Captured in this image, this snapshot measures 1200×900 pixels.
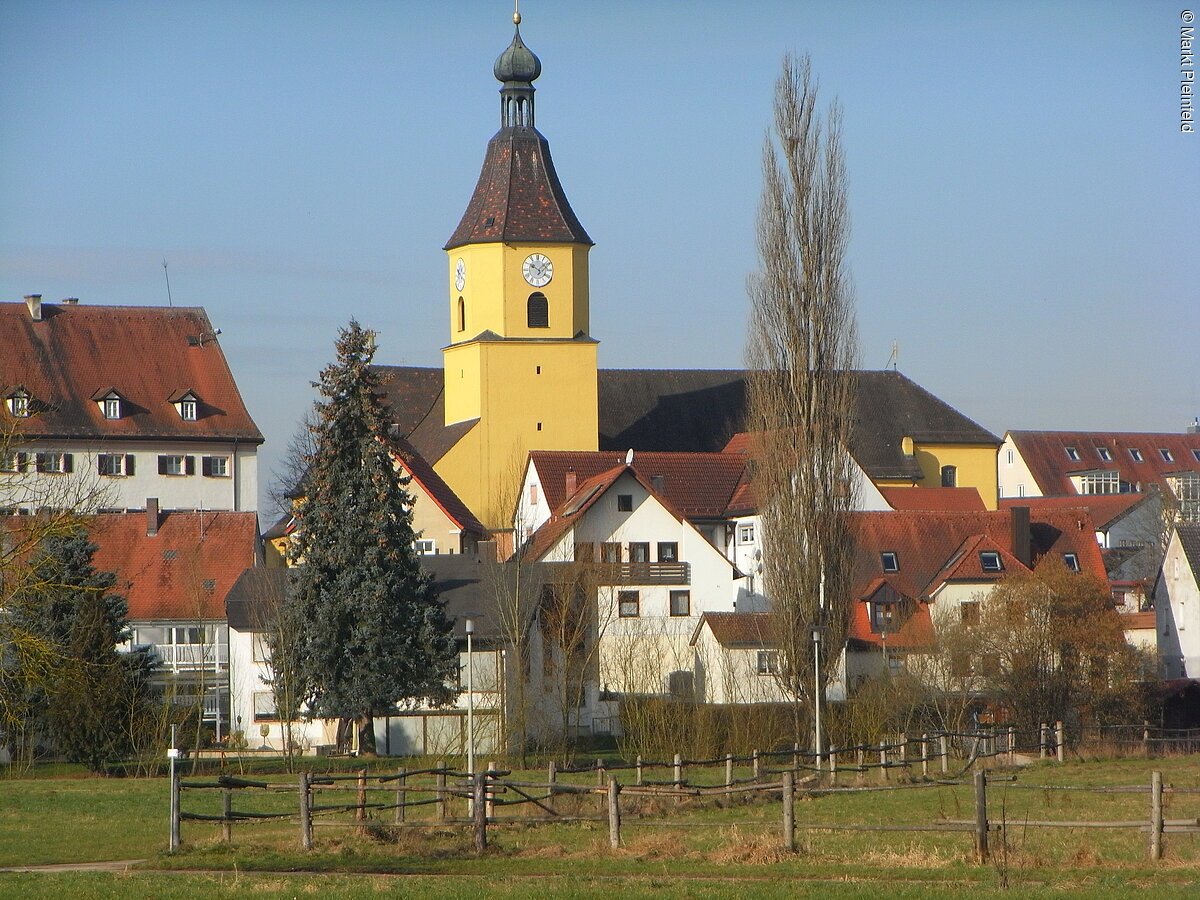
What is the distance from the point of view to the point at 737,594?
59.1 meters

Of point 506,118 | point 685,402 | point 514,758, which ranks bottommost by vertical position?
point 514,758

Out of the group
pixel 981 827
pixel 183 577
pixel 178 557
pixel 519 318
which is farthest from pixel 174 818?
pixel 519 318

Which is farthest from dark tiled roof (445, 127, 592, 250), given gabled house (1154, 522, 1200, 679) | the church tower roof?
gabled house (1154, 522, 1200, 679)

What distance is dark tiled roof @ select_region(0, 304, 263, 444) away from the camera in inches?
2948

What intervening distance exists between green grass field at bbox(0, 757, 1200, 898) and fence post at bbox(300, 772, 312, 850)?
20 cm

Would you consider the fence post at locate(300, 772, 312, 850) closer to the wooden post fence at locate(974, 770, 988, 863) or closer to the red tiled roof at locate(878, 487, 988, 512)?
the wooden post fence at locate(974, 770, 988, 863)

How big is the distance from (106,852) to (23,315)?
5587 centimetres

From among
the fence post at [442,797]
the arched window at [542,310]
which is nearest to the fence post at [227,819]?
the fence post at [442,797]

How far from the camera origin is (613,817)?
2300 cm

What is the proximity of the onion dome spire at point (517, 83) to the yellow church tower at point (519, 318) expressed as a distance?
4 centimetres

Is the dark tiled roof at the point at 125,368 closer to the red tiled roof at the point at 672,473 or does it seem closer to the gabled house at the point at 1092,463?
the red tiled roof at the point at 672,473

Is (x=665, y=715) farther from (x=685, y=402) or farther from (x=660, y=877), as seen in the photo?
(x=685, y=402)

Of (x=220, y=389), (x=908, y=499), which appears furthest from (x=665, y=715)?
(x=220, y=389)

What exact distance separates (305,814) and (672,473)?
143 ft
